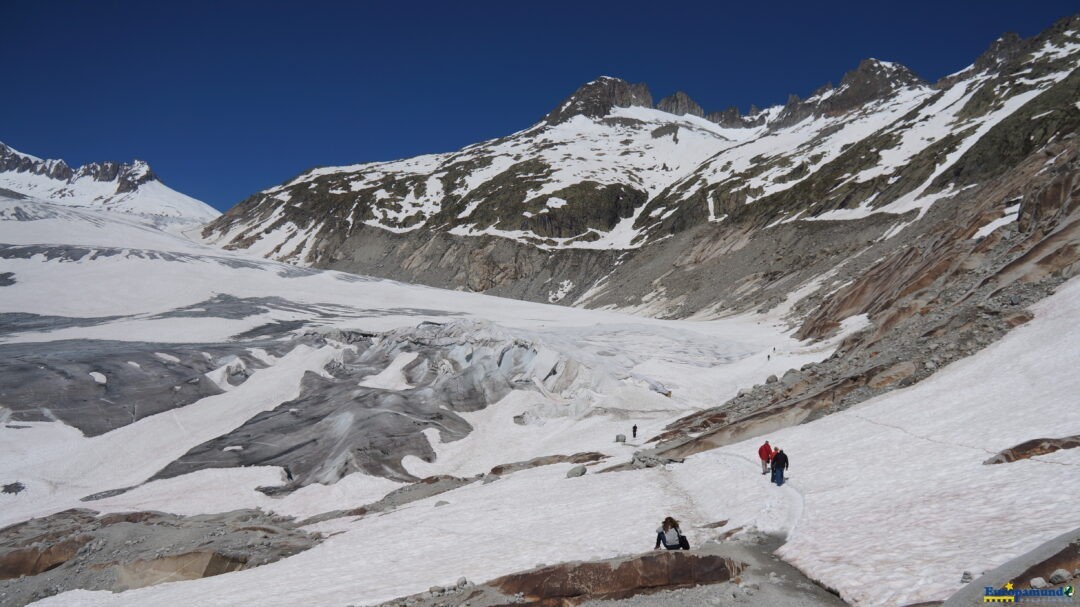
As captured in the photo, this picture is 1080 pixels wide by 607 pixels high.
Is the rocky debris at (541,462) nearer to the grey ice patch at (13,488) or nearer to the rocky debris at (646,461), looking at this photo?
the rocky debris at (646,461)

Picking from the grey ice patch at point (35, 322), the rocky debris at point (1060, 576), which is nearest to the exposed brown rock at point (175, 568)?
the rocky debris at point (1060, 576)

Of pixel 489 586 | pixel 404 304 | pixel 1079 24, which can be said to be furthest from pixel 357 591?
pixel 1079 24

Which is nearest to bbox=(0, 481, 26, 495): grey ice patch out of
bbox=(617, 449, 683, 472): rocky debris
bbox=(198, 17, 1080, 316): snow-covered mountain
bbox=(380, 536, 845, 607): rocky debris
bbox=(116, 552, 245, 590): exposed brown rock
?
bbox=(116, 552, 245, 590): exposed brown rock

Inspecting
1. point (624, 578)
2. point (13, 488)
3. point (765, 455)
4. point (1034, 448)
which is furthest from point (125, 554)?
point (1034, 448)

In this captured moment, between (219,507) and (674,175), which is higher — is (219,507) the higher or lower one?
the lower one

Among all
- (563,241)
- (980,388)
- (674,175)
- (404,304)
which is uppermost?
(674,175)

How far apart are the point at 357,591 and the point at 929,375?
21.9 meters

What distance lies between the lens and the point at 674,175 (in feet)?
644

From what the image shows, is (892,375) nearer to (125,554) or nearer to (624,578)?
(624,578)

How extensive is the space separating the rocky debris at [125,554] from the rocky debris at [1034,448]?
21.9m

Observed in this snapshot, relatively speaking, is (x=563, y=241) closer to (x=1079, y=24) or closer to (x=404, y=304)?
(x=404, y=304)

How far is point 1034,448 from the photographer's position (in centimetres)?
1377

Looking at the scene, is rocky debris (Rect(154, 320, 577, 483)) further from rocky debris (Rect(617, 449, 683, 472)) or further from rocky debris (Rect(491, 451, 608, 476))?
rocky debris (Rect(617, 449, 683, 472))

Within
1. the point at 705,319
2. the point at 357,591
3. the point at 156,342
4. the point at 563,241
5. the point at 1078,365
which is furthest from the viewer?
the point at 563,241
